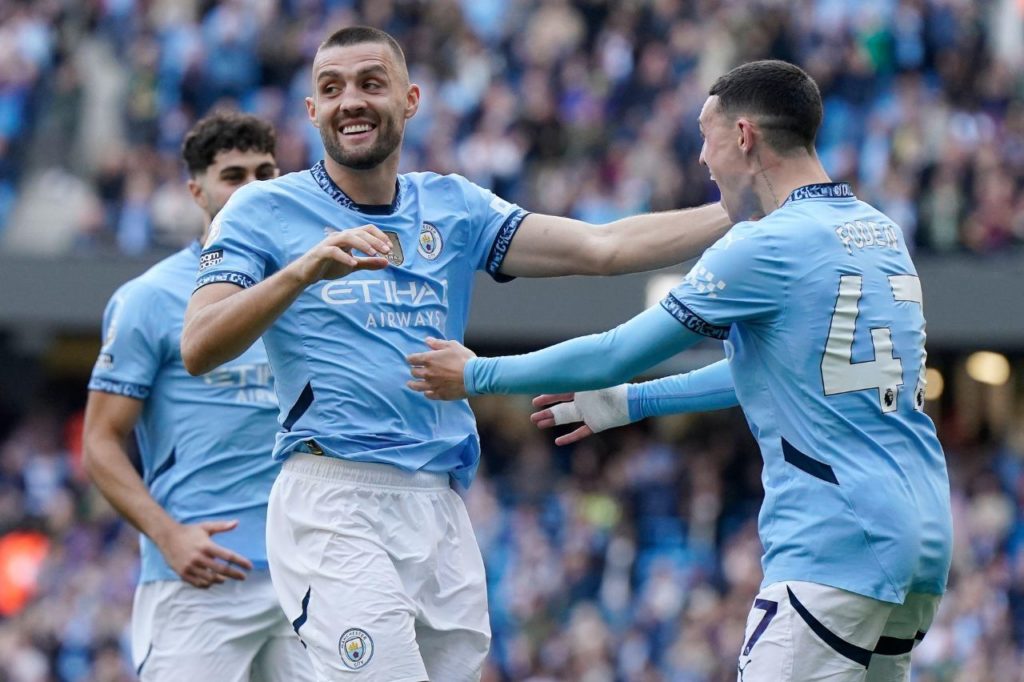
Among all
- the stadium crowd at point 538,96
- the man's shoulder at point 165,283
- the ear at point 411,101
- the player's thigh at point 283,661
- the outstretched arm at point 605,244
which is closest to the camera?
the ear at point 411,101

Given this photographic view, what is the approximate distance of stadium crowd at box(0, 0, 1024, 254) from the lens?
1806 centimetres

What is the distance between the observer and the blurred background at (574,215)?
53.4 feet

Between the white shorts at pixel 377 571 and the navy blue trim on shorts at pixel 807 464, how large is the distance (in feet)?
4.18

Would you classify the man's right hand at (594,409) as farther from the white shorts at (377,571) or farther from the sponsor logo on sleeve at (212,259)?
the sponsor logo on sleeve at (212,259)

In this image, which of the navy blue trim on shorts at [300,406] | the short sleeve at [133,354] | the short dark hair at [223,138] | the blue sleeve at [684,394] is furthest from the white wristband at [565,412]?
the short dark hair at [223,138]

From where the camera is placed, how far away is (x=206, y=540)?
7.06 metres

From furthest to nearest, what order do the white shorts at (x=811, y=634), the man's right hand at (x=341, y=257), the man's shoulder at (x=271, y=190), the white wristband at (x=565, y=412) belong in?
the white wristband at (x=565, y=412)
the man's shoulder at (x=271, y=190)
the man's right hand at (x=341, y=257)
the white shorts at (x=811, y=634)

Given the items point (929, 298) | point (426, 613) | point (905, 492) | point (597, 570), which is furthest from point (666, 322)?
point (929, 298)

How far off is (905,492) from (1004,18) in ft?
51.1

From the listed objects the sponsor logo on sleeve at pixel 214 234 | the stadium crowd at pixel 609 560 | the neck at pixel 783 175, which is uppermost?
the neck at pixel 783 175

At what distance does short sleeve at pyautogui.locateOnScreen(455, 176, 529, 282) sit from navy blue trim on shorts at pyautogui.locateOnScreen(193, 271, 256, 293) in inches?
36.8

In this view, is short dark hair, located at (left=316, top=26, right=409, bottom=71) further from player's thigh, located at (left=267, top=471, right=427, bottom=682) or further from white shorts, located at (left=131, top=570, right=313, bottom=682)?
white shorts, located at (left=131, top=570, right=313, bottom=682)

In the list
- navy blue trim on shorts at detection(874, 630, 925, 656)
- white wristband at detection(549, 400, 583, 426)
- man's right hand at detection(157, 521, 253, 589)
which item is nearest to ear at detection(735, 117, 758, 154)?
white wristband at detection(549, 400, 583, 426)

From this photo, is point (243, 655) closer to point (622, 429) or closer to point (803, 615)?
point (803, 615)
